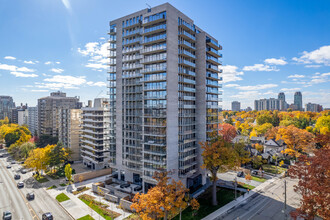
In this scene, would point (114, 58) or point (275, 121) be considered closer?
point (114, 58)

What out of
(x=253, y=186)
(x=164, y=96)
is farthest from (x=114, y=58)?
(x=253, y=186)

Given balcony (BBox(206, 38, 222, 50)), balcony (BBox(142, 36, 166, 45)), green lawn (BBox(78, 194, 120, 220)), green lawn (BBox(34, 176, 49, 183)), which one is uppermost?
balcony (BBox(206, 38, 222, 50))

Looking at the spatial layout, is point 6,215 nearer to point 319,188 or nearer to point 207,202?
point 207,202

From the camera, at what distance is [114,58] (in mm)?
59875

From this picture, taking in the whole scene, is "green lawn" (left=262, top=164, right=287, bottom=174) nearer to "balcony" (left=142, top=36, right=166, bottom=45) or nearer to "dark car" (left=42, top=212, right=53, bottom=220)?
"balcony" (left=142, top=36, right=166, bottom=45)

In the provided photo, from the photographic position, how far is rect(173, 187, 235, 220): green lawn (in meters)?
37.6

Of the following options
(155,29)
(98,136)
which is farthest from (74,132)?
(155,29)

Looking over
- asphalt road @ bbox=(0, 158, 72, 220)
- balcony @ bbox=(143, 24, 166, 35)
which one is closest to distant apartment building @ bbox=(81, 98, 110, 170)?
asphalt road @ bbox=(0, 158, 72, 220)

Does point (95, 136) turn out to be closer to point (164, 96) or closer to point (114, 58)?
point (114, 58)

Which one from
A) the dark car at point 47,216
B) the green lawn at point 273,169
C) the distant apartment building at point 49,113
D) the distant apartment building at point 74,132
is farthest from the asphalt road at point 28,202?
the green lawn at point 273,169

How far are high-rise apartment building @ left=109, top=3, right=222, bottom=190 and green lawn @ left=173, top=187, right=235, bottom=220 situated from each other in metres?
5.72

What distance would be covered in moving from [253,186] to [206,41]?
43.1 metres

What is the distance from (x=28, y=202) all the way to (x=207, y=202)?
42106mm

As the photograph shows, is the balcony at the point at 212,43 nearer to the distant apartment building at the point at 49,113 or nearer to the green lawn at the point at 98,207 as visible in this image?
the green lawn at the point at 98,207
